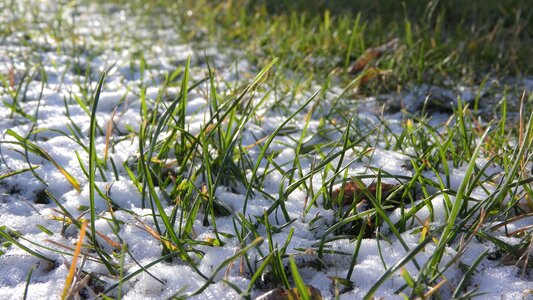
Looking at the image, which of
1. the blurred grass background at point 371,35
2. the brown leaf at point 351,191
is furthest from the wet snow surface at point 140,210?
the blurred grass background at point 371,35

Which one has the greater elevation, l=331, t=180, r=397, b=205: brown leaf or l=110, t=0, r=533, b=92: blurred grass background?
l=110, t=0, r=533, b=92: blurred grass background

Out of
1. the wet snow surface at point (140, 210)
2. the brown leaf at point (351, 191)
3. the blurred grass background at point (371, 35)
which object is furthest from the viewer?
the blurred grass background at point (371, 35)

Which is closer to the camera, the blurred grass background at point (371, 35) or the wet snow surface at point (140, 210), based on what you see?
the wet snow surface at point (140, 210)

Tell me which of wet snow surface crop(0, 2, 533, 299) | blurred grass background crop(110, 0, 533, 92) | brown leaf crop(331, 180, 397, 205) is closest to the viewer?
wet snow surface crop(0, 2, 533, 299)

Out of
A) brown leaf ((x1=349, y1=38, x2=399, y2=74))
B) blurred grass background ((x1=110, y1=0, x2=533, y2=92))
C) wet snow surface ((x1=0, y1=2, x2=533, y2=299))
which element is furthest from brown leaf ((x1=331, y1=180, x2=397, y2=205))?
brown leaf ((x1=349, y1=38, x2=399, y2=74))

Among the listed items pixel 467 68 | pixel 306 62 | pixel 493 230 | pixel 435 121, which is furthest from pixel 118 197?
pixel 467 68

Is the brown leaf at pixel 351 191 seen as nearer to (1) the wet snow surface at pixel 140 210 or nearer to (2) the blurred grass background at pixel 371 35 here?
(1) the wet snow surface at pixel 140 210

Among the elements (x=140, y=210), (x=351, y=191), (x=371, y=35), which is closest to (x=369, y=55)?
(x=371, y=35)

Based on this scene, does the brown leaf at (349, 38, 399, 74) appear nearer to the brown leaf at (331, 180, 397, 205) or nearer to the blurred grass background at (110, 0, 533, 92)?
the blurred grass background at (110, 0, 533, 92)

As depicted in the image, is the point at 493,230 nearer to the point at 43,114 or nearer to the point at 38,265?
the point at 38,265

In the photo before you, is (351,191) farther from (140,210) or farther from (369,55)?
(369,55)

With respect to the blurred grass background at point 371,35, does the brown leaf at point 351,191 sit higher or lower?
lower

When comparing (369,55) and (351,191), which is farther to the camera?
(369,55)
